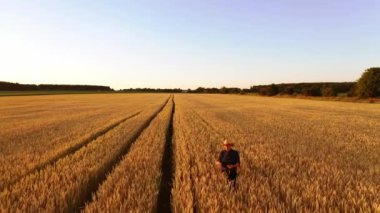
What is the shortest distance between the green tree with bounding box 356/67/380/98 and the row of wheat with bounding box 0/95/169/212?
70002 mm

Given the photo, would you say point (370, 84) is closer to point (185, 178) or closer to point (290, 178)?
point (290, 178)

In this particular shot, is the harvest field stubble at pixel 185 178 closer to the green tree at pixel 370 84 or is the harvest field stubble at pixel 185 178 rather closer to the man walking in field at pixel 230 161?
the man walking in field at pixel 230 161

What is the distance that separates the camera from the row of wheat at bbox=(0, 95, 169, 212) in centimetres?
517

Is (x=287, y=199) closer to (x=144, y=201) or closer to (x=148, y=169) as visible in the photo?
(x=144, y=201)

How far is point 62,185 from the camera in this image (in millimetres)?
6301

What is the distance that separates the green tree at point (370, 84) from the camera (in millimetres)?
66125

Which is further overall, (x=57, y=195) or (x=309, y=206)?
(x=57, y=195)

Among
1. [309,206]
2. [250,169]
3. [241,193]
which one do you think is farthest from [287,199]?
[250,169]

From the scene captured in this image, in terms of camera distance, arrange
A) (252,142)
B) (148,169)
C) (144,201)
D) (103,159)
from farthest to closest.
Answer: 1. (252,142)
2. (103,159)
3. (148,169)
4. (144,201)

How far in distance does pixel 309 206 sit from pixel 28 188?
5111 mm

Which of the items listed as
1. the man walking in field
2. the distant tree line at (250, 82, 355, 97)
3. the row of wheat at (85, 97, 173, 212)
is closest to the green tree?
the distant tree line at (250, 82, 355, 97)

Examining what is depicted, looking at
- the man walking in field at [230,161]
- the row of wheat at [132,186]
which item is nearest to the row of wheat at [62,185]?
the row of wheat at [132,186]

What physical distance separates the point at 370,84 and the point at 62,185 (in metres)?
73.3

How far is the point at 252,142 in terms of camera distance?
462 inches
